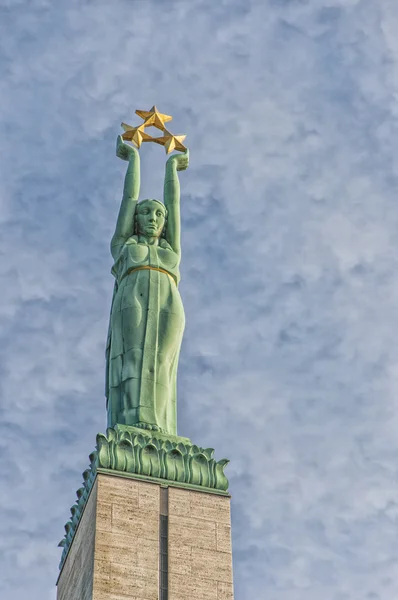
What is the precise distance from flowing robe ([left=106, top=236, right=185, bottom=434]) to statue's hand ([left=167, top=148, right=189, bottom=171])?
3.65 meters

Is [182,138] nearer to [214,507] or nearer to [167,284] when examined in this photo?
[167,284]

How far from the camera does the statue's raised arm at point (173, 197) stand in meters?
32.0

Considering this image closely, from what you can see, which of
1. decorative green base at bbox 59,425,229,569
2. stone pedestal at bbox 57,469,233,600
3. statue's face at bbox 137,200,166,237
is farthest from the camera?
statue's face at bbox 137,200,166,237

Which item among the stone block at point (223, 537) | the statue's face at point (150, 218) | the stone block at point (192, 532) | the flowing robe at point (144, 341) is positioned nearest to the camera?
the stone block at point (192, 532)

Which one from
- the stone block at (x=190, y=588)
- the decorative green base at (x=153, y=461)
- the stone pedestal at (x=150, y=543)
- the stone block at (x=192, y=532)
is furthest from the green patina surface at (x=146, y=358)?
the stone block at (x=190, y=588)

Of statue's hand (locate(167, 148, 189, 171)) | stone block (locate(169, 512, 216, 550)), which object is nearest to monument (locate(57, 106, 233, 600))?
stone block (locate(169, 512, 216, 550))

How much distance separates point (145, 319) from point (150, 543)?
5.58 metres

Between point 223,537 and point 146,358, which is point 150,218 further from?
point 223,537

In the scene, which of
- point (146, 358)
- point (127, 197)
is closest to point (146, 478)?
point (146, 358)

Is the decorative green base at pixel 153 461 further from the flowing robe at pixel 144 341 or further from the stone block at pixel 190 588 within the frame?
the stone block at pixel 190 588

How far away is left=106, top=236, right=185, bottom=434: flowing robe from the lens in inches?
1135

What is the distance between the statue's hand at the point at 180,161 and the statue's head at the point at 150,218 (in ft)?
6.16

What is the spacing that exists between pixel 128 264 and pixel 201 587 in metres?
8.03

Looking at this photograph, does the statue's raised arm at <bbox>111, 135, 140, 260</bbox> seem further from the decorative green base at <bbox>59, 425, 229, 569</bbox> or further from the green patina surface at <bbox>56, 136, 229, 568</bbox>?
the decorative green base at <bbox>59, 425, 229, 569</bbox>
